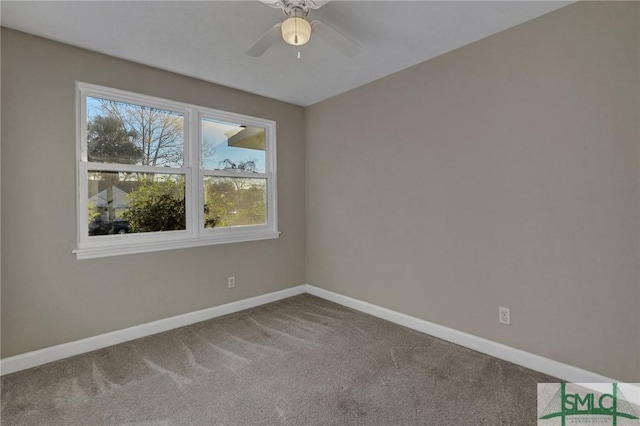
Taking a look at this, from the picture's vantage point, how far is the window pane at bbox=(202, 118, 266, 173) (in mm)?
3352

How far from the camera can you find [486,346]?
246 centimetres

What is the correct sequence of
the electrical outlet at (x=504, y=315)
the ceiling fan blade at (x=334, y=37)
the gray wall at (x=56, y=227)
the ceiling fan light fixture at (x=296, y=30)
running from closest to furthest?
the ceiling fan light fixture at (x=296, y=30) < the ceiling fan blade at (x=334, y=37) < the gray wall at (x=56, y=227) < the electrical outlet at (x=504, y=315)

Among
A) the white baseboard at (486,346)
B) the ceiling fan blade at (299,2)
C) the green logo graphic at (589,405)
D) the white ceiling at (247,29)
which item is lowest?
the green logo graphic at (589,405)

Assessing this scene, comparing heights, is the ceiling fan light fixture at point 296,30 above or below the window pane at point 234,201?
above

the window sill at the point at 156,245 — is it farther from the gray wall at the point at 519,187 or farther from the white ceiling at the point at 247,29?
the white ceiling at the point at 247,29

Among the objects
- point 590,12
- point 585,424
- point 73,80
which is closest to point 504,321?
point 585,424

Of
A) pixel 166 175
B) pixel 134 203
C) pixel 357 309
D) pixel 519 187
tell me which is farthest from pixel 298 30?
pixel 357 309

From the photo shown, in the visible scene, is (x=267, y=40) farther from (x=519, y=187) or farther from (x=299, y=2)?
(x=519, y=187)

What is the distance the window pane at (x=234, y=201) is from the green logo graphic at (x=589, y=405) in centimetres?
313

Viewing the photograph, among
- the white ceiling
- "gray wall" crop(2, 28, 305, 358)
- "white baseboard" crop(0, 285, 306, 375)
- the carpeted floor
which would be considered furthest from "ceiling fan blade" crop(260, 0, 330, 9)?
"white baseboard" crop(0, 285, 306, 375)

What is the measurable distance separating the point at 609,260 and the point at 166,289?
356cm

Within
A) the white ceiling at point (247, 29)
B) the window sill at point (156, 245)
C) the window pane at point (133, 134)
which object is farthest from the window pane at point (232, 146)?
the window sill at point (156, 245)

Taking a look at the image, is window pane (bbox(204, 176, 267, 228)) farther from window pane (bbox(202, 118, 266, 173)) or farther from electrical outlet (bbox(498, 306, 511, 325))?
electrical outlet (bbox(498, 306, 511, 325))

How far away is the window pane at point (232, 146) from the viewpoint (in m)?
3.35
